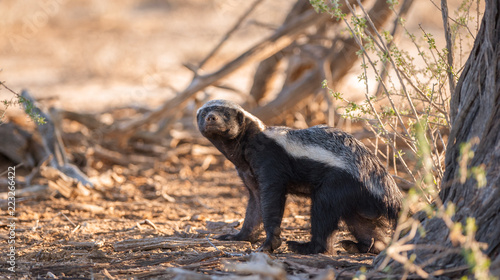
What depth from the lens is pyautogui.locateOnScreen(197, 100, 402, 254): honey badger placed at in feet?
15.3

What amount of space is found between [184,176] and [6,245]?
4338mm

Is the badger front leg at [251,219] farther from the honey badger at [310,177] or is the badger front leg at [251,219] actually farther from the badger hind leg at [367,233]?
the badger hind leg at [367,233]

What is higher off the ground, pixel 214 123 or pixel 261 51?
pixel 261 51

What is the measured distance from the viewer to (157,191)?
8.09 meters

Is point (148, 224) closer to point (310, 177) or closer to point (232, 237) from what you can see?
point (232, 237)

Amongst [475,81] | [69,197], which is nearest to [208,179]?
[69,197]

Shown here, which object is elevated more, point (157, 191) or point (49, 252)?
point (157, 191)

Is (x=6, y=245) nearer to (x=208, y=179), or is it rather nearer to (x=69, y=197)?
(x=69, y=197)

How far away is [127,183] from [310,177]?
4.51 m

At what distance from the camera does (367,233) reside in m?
4.96

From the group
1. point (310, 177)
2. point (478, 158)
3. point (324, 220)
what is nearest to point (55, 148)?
point (310, 177)

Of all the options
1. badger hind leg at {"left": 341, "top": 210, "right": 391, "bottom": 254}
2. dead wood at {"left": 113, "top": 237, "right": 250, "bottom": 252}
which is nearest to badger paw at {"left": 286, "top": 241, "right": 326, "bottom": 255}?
badger hind leg at {"left": 341, "top": 210, "right": 391, "bottom": 254}

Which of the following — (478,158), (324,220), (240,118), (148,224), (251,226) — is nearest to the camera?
(478,158)

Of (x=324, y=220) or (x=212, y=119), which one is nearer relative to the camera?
(x=324, y=220)
